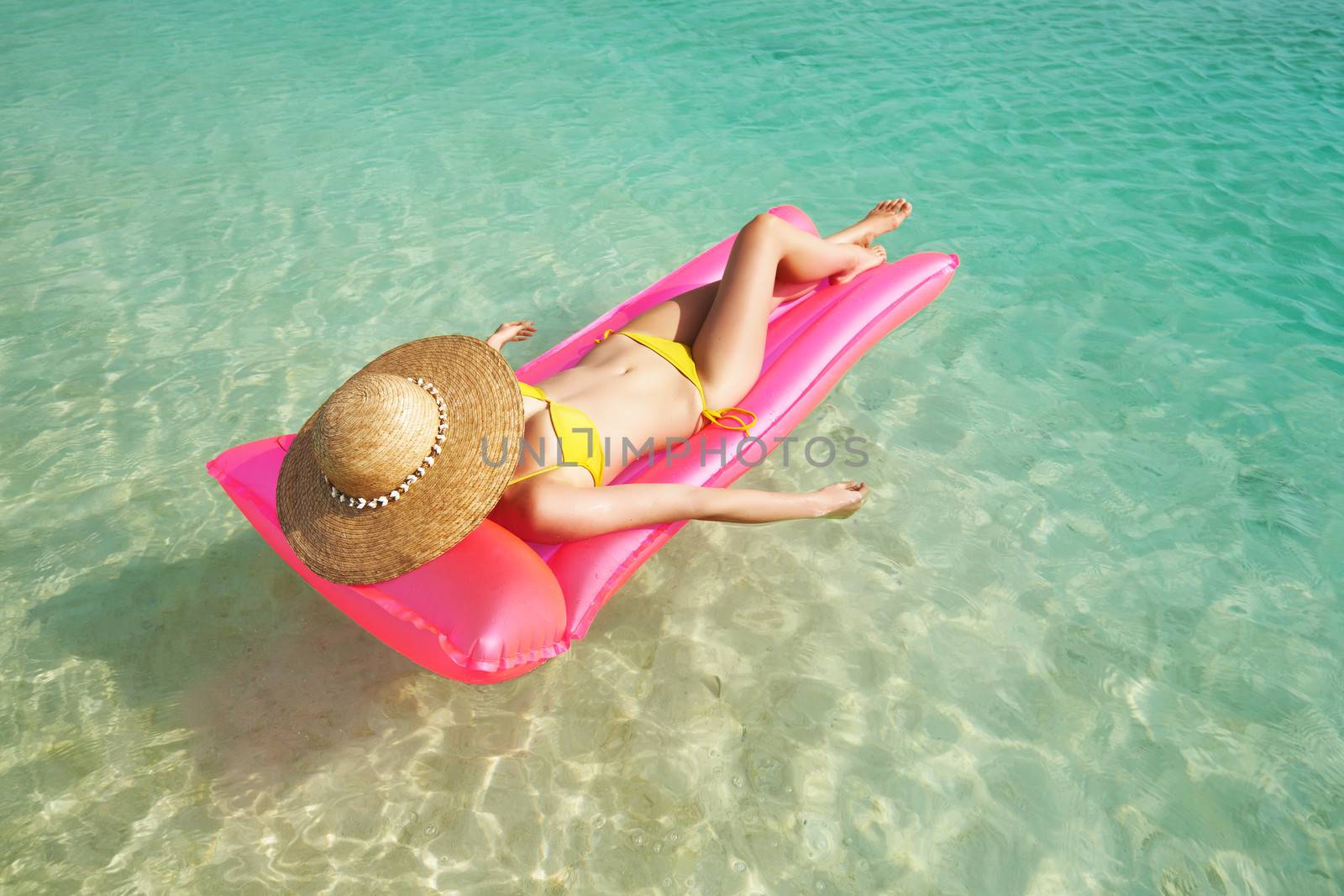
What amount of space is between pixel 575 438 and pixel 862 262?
1.60 metres

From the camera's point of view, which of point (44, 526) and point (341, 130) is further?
point (341, 130)

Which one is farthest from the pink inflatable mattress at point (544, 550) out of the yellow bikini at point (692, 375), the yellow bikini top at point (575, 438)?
the yellow bikini top at point (575, 438)

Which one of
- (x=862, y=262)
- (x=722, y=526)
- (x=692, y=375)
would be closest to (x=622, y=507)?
(x=692, y=375)

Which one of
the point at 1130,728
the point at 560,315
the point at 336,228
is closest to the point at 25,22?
the point at 336,228

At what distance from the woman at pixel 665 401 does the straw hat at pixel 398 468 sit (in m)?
0.18

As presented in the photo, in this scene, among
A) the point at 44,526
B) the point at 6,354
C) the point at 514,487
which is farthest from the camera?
the point at 6,354

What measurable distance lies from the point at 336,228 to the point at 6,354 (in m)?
1.62

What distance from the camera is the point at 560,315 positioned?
13.9ft

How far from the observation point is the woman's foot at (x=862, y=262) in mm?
3512

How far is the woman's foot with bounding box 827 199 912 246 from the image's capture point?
364 cm

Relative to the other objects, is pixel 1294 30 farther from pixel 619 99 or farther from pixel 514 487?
pixel 514 487

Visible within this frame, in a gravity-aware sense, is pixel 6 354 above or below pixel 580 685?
above

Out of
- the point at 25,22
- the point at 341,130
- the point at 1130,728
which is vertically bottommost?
the point at 1130,728

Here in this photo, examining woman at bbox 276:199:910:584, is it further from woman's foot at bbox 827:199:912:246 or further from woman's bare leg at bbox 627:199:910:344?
woman's foot at bbox 827:199:912:246
